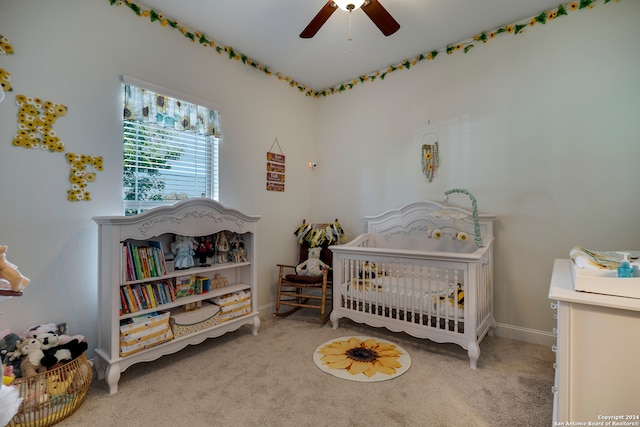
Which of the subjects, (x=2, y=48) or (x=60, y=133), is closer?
(x=2, y=48)

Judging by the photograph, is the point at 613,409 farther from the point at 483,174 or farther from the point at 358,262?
the point at 483,174

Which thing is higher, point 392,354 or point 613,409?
point 613,409

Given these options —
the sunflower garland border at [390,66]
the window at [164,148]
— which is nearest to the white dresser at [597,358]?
the sunflower garland border at [390,66]

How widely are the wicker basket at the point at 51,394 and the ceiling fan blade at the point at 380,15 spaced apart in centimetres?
267

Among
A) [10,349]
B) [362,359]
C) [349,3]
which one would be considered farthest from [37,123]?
[362,359]

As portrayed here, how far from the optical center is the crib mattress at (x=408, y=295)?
2271 mm

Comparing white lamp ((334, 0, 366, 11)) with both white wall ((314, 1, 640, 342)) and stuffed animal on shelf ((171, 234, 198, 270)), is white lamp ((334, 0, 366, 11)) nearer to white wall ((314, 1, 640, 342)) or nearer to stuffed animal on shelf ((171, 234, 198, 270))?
white wall ((314, 1, 640, 342))

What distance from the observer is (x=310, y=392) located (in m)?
1.85

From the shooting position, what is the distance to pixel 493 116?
2715 millimetres

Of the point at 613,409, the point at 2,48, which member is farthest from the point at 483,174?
the point at 2,48

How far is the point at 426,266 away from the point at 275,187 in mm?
1859

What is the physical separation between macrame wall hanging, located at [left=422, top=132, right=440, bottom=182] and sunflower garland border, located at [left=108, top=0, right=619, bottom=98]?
2.65 feet

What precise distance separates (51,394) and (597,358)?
246 cm

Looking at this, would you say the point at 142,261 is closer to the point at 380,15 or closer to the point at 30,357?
the point at 30,357
